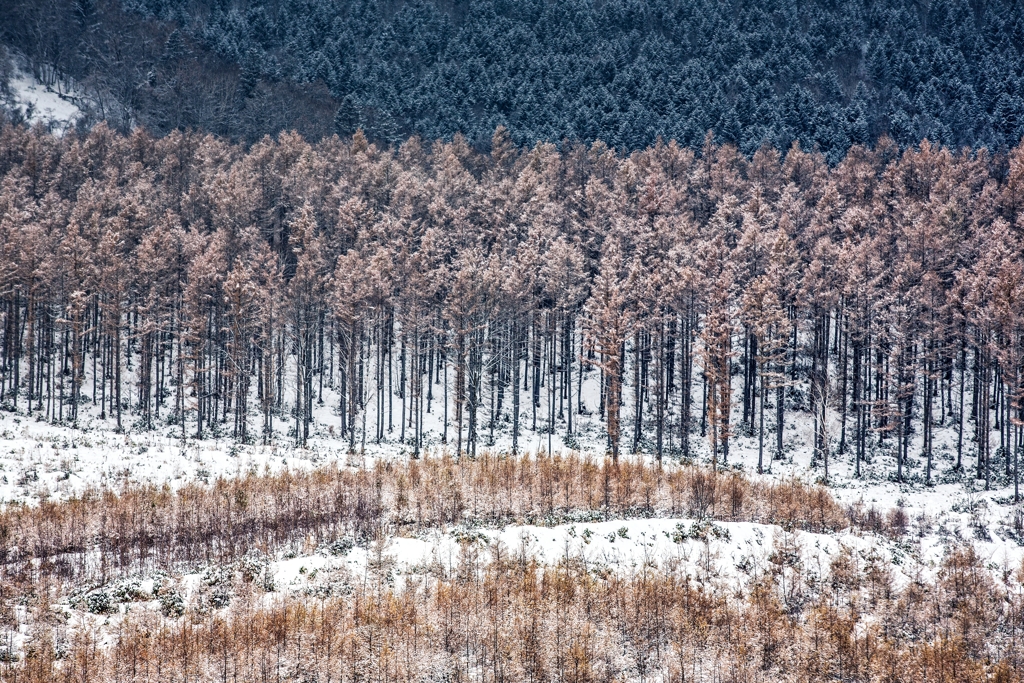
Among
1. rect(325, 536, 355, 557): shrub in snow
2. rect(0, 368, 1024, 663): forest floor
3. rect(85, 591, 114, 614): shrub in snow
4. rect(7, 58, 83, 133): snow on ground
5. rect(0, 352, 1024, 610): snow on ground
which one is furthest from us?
rect(7, 58, 83, 133): snow on ground

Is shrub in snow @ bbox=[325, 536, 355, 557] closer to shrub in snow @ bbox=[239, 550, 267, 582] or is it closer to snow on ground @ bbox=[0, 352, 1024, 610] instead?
snow on ground @ bbox=[0, 352, 1024, 610]

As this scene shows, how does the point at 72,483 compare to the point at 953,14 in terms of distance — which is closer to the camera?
the point at 72,483

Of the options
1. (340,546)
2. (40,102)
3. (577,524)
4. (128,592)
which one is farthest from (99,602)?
(40,102)

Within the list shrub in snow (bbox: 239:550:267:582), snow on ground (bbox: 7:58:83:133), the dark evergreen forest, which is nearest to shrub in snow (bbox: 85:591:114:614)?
shrub in snow (bbox: 239:550:267:582)

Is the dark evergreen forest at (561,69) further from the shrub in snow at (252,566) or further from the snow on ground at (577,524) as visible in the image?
the shrub in snow at (252,566)

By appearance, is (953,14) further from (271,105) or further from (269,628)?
(269,628)

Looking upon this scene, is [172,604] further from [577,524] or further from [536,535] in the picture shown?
[577,524]

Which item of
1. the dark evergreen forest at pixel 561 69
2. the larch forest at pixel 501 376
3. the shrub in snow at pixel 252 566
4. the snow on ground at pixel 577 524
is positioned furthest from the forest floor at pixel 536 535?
the dark evergreen forest at pixel 561 69

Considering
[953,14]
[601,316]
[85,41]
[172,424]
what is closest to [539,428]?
[601,316]
